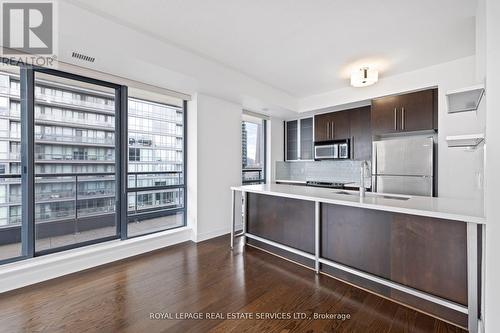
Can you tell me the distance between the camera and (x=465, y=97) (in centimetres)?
175

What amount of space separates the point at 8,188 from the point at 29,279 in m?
1.06

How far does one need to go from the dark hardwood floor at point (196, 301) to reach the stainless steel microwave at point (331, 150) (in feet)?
8.57

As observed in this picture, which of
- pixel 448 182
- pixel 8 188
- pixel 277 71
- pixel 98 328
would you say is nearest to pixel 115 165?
pixel 8 188

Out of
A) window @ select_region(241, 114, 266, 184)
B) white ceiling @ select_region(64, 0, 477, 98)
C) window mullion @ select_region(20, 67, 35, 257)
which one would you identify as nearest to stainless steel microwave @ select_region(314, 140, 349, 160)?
window @ select_region(241, 114, 266, 184)

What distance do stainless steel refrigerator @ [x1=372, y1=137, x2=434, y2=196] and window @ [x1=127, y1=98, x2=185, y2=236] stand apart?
133 inches

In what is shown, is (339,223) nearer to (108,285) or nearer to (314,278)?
(314,278)

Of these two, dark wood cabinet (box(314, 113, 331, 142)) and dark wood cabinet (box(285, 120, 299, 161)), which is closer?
dark wood cabinet (box(314, 113, 331, 142))

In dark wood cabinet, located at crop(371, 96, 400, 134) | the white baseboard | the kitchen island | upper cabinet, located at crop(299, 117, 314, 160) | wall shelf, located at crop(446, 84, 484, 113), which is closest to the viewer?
wall shelf, located at crop(446, 84, 484, 113)

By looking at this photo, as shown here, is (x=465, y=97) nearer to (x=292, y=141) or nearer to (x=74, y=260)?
(x=292, y=141)

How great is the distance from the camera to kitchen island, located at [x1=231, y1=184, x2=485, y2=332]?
5.51 ft

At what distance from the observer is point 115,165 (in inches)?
126

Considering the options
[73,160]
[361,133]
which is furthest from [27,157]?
[361,133]

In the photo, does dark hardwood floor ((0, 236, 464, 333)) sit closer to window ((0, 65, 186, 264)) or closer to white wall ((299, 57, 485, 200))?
window ((0, 65, 186, 264))
